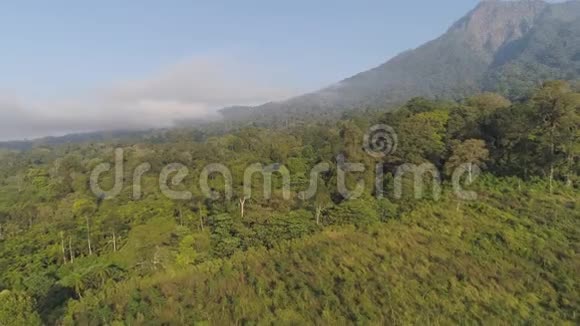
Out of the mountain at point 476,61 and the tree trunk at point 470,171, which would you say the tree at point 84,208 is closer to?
the tree trunk at point 470,171

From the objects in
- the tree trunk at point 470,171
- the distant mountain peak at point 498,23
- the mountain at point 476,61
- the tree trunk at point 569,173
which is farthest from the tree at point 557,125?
the distant mountain peak at point 498,23

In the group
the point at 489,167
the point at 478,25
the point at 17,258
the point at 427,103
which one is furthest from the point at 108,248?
the point at 478,25

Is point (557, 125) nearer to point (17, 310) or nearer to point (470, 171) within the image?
point (470, 171)

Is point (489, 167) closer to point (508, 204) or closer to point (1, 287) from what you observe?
point (508, 204)

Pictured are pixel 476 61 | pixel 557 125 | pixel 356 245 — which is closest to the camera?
Result: pixel 356 245

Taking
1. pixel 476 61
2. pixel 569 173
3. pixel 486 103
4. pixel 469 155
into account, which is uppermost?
pixel 476 61

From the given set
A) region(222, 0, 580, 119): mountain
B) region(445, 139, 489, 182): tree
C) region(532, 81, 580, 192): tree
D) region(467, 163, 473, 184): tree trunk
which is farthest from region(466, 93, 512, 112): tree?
region(222, 0, 580, 119): mountain

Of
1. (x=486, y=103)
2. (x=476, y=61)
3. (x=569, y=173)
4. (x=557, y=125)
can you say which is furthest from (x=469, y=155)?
(x=476, y=61)
